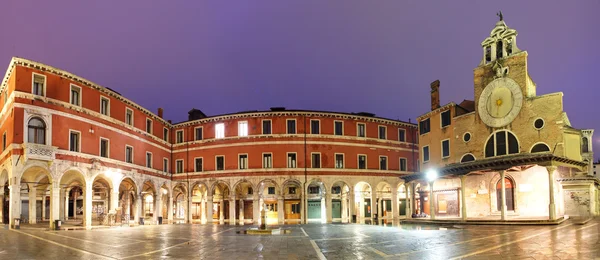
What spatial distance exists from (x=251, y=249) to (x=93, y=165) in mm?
20888

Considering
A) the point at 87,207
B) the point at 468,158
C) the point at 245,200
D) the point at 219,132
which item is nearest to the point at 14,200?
the point at 87,207

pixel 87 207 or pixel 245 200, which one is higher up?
pixel 87 207

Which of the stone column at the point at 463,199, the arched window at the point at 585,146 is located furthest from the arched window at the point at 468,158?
the arched window at the point at 585,146

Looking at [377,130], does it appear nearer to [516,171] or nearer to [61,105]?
[516,171]

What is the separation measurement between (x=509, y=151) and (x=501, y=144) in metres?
0.83

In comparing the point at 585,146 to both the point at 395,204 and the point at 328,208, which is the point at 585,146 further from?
the point at 328,208

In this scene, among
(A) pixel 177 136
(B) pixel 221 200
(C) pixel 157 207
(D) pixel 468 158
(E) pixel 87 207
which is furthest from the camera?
(B) pixel 221 200

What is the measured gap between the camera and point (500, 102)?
113ft

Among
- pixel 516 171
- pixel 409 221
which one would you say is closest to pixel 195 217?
pixel 409 221

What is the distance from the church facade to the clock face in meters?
0.07

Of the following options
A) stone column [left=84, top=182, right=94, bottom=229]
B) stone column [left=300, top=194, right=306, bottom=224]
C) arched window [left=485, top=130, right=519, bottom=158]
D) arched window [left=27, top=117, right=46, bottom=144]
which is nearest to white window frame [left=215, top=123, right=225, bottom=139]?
stone column [left=300, top=194, right=306, bottom=224]

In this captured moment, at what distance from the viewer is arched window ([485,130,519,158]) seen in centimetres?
3344

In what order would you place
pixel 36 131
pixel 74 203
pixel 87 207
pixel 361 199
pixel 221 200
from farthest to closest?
pixel 361 199 → pixel 221 200 → pixel 74 203 → pixel 87 207 → pixel 36 131

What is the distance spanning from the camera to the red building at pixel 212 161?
33.5m
